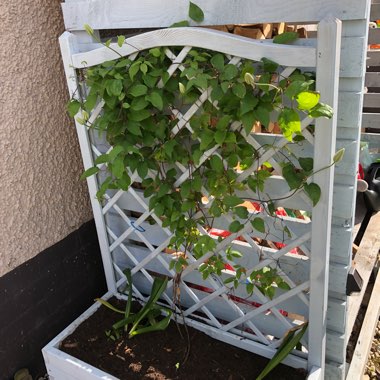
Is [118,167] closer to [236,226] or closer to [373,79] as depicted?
[236,226]

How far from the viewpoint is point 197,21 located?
1493 mm

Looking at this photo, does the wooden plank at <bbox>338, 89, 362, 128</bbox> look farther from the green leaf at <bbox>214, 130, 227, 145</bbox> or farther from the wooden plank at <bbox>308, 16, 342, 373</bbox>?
the green leaf at <bbox>214, 130, 227, 145</bbox>

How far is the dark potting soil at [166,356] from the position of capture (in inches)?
71.7

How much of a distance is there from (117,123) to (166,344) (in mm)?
1042

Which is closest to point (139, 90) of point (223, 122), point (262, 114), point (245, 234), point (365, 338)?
point (223, 122)

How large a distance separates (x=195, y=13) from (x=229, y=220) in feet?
2.63

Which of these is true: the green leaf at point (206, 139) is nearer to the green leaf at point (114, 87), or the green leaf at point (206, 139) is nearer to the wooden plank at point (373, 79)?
the green leaf at point (114, 87)

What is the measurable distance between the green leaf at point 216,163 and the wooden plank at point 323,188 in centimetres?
34

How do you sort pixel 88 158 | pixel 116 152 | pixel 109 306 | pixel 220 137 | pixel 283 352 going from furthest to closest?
pixel 109 306 → pixel 88 158 → pixel 283 352 → pixel 116 152 → pixel 220 137

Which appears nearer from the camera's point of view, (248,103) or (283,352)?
(248,103)

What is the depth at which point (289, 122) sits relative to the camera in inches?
52.0

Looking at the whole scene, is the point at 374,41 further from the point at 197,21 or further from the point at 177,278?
the point at 177,278

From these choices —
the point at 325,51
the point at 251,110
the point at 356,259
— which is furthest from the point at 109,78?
the point at 356,259

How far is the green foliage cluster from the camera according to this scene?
1388 mm
